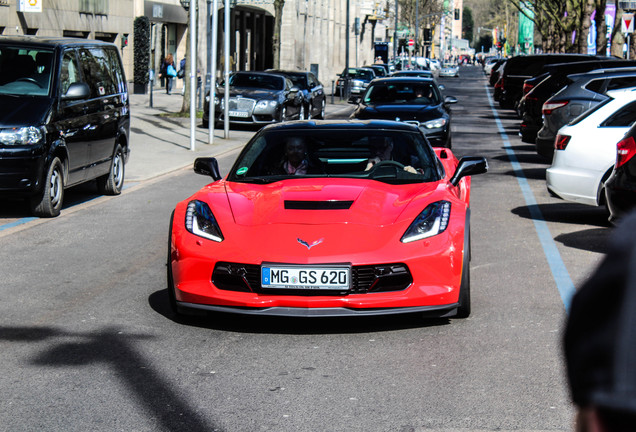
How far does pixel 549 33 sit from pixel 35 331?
8246 cm

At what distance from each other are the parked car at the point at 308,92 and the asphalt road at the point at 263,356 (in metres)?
21.3

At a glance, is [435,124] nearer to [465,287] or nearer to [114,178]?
[114,178]

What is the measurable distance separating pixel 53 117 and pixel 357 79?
3915cm

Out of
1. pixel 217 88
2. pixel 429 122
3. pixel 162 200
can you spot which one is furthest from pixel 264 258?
pixel 217 88

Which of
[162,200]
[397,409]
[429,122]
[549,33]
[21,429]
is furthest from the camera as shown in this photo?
[549,33]

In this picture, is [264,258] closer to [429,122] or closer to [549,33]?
[429,122]

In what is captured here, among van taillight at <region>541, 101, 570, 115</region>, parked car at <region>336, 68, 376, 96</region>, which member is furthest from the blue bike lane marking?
parked car at <region>336, 68, 376, 96</region>

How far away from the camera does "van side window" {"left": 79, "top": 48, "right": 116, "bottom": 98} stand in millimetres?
12500

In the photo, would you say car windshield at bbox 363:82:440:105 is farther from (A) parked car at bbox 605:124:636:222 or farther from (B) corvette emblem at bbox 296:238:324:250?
(B) corvette emblem at bbox 296:238:324:250

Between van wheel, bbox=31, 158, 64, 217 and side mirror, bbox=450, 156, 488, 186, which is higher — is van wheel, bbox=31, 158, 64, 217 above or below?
below

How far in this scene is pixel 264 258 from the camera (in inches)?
233

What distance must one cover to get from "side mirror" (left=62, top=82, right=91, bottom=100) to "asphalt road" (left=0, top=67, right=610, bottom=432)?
2.35m

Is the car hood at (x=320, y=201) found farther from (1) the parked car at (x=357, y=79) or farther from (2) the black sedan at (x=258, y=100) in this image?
(1) the parked car at (x=357, y=79)

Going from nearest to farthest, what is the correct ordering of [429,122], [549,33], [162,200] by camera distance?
[162,200] → [429,122] → [549,33]
